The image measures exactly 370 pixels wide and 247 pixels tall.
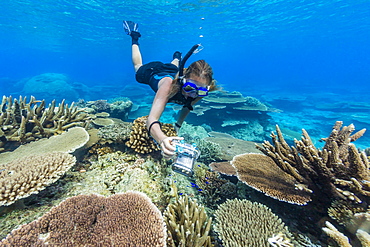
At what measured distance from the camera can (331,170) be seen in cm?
261

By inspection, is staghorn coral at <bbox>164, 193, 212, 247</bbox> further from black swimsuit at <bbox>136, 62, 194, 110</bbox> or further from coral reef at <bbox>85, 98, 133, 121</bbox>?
coral reef at <bbox>85, 98, 133, 121</bbox>

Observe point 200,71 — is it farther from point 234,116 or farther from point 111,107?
point 234,116

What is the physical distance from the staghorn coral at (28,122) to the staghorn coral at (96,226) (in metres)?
3.88

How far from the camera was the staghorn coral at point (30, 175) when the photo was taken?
2.19 meters

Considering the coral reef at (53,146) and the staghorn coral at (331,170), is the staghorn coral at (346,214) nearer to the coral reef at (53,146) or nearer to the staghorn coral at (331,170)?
the staghorn coral at (331,170)

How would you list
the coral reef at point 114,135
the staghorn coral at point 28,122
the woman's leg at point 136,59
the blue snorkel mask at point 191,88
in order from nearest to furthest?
the blue snorkel mask at point 191,88 → the coral reef at point 114,135 → the staghorn coral at point 28,122 → the woman's leg at point 136,59

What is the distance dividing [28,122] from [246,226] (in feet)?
21.3

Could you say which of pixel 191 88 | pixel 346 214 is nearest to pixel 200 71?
pixel 191 88

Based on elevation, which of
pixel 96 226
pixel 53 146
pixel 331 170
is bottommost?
pixel 53 146

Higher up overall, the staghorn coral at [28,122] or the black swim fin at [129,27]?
the black swim fin at [129,27]

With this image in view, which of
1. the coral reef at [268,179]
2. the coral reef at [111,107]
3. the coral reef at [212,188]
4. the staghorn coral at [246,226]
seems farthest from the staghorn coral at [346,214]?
the coral reef at [111,107]

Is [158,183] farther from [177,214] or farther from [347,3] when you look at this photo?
[347,3]

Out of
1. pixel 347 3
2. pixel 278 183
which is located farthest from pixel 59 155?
pixel 347 3

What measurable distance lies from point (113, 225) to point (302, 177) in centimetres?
313
